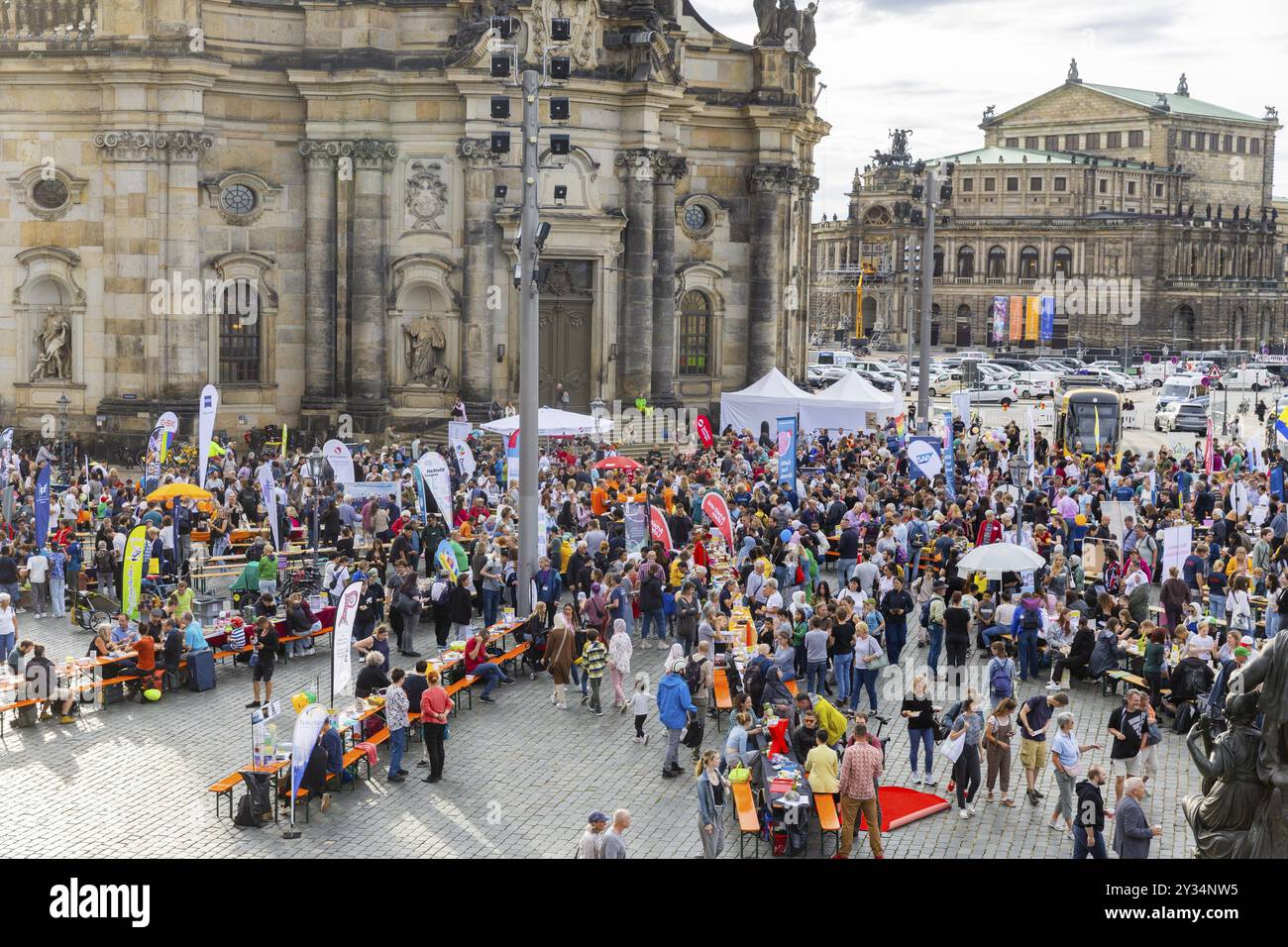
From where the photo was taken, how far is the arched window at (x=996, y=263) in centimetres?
13662

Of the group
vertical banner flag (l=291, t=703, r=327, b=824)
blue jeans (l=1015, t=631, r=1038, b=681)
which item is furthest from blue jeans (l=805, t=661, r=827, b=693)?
vertical banner flag (l=291, t=703, r=327, b=824)

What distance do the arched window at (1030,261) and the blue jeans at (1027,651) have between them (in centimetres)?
11681

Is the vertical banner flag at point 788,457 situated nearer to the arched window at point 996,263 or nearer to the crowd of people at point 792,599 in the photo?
the crowd of people at point 792,599

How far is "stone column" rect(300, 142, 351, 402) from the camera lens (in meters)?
45.1

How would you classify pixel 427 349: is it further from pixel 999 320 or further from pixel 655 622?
pixel 999 320

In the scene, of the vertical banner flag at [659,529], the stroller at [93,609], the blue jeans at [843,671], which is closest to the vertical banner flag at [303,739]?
the blue jeans at [843,671]

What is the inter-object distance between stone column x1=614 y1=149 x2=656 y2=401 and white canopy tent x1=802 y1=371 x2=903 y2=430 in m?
4.98

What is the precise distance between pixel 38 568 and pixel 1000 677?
16.5 m

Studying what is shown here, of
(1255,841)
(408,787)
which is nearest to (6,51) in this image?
(408,787)

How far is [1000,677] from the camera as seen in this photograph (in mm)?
19969

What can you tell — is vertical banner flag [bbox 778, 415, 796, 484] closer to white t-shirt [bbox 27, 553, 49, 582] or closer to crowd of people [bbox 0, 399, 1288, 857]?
crowd of people [bbox 0, 399, 1288, 857]

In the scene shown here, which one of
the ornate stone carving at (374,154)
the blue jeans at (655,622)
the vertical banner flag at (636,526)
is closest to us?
the blue jeans at (655,622)

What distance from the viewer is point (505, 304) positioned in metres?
45.2

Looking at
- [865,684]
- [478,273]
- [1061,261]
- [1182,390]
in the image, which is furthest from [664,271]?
[1061,261]
